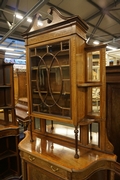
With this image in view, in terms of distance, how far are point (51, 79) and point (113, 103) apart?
0.88 meters

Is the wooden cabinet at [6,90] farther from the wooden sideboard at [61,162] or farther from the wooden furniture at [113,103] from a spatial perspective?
the wooden furniture at [113,103]

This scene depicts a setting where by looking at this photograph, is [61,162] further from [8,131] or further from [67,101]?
[8,131]

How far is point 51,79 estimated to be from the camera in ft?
4.60

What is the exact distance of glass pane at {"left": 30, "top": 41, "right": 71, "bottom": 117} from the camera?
129 cm

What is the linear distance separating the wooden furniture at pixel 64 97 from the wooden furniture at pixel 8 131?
0.76 m

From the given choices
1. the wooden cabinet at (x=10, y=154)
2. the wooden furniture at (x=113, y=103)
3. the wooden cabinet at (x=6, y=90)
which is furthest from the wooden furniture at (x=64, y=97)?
the wooden cabinet at (x=6, y=90)

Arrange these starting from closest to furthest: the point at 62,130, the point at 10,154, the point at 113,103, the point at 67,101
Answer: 1. the point at 67,101
2. the point at 113,103
3. the point at 62,130
4. the point at 10,154

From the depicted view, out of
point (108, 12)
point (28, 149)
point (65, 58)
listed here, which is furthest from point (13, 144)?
point (108, 12)

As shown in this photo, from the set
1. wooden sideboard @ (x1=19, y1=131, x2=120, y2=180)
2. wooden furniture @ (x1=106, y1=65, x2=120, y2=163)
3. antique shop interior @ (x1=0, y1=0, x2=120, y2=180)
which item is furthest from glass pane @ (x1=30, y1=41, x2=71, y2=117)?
wooden furniture @ (x1=106, y1=65, x2=120, y2=163)

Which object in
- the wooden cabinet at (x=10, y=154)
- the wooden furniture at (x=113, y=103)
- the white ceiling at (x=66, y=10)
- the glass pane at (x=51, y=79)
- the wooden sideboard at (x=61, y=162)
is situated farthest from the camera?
the white ceiling at (x=66, y=10)

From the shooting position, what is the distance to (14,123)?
7.70 feet

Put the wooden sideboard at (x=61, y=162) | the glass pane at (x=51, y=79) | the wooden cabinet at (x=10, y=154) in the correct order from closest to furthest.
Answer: the wooden sideboard at (x=61, y=162)
the glass pane at (x=51, y=79)
the wooden cabinet at (x=10, y=154)

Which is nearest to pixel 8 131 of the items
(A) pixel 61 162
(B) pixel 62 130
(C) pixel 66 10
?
(B) pixel 62 130

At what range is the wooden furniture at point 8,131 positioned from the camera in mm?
2234
